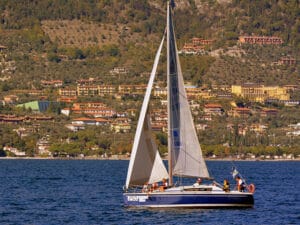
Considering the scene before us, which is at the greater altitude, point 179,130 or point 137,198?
point 179,130

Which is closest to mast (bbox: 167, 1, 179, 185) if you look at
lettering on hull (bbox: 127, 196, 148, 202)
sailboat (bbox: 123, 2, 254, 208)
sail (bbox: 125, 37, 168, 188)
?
sailboat (bbox: 123, 2, 254, 208)

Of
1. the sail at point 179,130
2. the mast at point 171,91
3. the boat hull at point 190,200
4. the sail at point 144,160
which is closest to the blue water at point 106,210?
the boat hull at point 190,200

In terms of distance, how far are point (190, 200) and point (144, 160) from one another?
3.80 meters

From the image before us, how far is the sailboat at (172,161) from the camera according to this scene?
68.9 m

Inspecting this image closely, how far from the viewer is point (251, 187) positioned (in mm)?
70688

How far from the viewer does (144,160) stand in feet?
230

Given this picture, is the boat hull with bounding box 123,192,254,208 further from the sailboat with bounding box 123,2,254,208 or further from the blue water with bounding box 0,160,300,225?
the blue water with bounding box 0,160,300,225

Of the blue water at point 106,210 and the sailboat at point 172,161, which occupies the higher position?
the sailboat at point 172,161

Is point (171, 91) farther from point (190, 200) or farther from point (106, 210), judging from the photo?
point (106, 210)

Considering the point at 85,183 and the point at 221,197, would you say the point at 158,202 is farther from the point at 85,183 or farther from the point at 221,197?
the point at 85,183

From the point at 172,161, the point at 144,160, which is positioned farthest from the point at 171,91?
the point at 144,160

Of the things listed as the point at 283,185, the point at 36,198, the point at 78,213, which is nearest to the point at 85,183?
the point at 283,185

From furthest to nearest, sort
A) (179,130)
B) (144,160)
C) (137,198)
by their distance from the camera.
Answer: (144,160) → (179,130) → (137,198)

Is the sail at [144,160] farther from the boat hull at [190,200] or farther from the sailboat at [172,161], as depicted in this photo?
the boat hull at [190,200]
